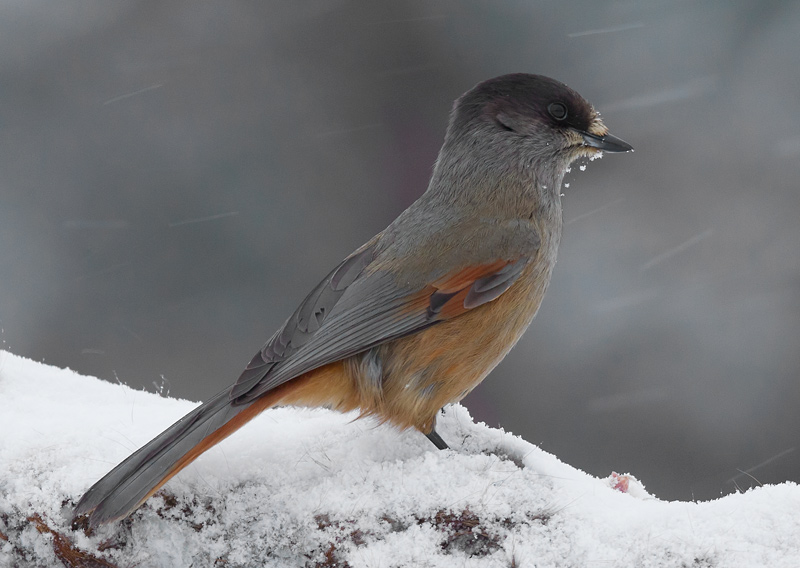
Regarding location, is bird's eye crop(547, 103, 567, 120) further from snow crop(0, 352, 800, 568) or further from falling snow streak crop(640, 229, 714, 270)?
falling snow streak crop(640, 229, 714, 270)

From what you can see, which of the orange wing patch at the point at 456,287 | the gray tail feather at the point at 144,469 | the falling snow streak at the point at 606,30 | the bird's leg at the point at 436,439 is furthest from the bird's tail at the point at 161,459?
the falling snow streak at the point at 606,30

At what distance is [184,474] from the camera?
2.44 m

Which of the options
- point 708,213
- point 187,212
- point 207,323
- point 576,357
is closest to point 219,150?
point 187,212

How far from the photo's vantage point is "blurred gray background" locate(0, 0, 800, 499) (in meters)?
5.61

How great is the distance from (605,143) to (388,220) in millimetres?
2720

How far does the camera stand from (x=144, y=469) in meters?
2.33

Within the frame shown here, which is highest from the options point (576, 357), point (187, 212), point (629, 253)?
point (187, 212)

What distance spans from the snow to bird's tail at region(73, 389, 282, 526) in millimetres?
88

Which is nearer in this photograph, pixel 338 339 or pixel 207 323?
pixel 338 339

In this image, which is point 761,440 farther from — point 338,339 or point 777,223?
point 338,339

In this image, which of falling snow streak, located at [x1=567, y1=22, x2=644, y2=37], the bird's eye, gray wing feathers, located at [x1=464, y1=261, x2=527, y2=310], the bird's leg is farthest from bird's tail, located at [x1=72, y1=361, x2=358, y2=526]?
falling snow streak, located at [x1=567, y1=22, x2=644, y2=37]

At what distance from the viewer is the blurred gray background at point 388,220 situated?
5.61 metres

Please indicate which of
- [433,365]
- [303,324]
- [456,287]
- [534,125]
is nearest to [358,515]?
[433,365]

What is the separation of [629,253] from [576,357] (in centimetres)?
84
